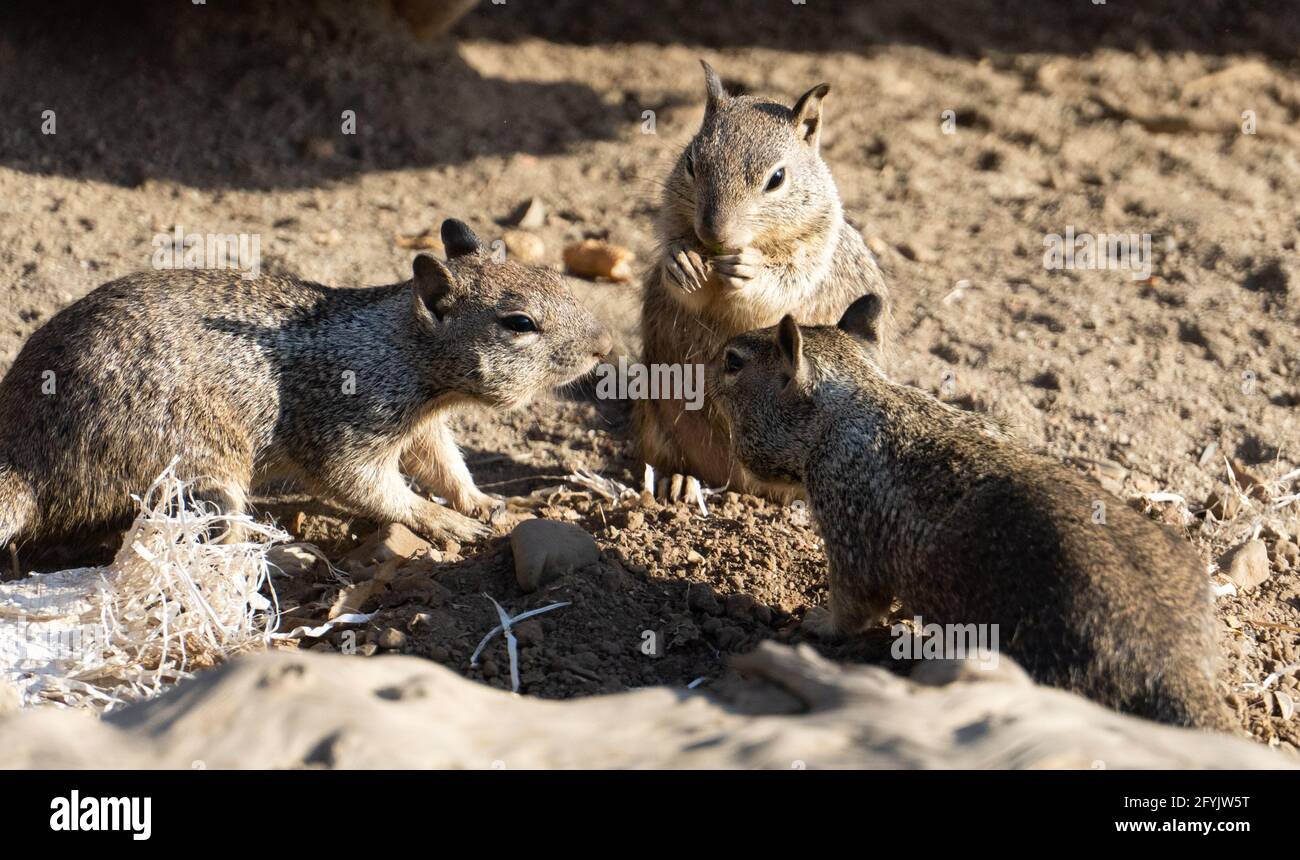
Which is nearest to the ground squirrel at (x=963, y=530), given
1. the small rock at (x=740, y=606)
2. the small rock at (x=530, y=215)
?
the small rock at (x=740, y=606)

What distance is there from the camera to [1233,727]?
14.7 feet

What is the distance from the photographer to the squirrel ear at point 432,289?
656cm

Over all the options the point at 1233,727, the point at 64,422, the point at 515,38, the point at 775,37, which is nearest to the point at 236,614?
the point at 64,422

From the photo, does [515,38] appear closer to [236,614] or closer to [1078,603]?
[236,614]

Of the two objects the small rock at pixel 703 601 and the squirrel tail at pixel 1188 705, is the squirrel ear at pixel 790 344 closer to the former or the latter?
the small rock at pixel 703 601

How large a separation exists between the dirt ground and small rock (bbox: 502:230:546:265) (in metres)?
0.42

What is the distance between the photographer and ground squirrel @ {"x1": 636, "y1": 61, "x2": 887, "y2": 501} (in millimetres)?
7168

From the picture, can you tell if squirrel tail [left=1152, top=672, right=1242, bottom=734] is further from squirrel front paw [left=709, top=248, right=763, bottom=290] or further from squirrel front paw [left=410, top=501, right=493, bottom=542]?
squirrel front paw [left=410, top=501, right=493, bottom=542]

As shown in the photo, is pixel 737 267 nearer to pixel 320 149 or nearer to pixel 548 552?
pixel 548 552

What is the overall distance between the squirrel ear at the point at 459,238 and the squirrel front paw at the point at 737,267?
1.28 m

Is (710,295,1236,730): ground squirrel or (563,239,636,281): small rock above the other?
(563,239,636,281): small rock

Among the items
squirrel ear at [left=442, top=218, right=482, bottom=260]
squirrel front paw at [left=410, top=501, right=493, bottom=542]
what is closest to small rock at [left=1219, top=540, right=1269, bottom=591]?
squirrel front paw at [left=410, top=501, right=493, bottom=542]

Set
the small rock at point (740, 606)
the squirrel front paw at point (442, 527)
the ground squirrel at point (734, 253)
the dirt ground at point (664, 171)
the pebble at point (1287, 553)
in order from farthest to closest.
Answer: the ground squirrel at point (734, 253), the squirrel front paw at point (442, 527), the pebble at point (1287, 553), the dirt ground at point (664, 171), the small rock at point (740, 606)

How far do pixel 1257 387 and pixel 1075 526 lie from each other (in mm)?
3953
